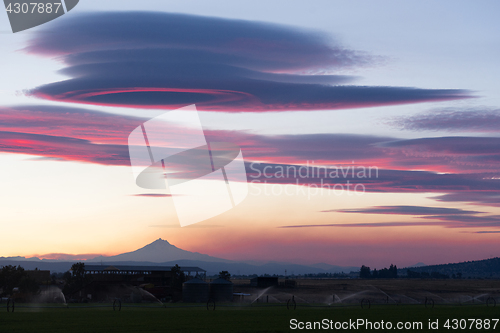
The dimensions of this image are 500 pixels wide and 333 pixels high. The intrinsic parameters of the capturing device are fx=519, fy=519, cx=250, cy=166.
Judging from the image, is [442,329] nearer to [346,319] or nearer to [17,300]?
[346,319]

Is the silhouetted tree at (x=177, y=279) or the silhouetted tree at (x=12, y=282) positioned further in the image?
the silhouetted tree at (x=177, y=279)

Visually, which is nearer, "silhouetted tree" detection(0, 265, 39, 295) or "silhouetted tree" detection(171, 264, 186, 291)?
"silhouetted tree" detection(0, 265, 39, 295)

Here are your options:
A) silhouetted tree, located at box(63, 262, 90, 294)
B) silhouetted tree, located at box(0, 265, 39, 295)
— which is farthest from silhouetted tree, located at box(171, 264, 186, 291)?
silhouetted tree, located at box(0, 265, 39, 295)

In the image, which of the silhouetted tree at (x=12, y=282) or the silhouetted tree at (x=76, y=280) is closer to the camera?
the silhouetted tree at (x=12, y=282)

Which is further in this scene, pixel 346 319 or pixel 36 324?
pixel 346 319

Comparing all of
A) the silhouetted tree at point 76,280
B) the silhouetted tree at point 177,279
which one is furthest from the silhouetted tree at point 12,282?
the silhouetted tree at point 177,279

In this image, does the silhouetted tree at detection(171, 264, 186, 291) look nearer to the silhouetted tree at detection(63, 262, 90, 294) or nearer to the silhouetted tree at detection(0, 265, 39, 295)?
the silhouetted tree at detection(63, 262, 90, 294)

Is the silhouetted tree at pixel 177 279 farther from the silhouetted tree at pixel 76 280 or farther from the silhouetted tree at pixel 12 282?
the silhouetted tree at pixel 12 282

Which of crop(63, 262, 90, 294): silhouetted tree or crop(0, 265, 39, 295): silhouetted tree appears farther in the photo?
crop(63, 262, 90, 294): silhouetted tree

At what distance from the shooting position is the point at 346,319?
187 feet

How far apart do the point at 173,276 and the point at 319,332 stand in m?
103

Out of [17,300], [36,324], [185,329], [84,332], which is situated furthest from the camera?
[17,300]

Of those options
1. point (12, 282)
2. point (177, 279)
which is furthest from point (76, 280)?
point (177, 279)

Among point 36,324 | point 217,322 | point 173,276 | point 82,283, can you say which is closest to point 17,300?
point 82,283
